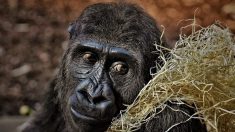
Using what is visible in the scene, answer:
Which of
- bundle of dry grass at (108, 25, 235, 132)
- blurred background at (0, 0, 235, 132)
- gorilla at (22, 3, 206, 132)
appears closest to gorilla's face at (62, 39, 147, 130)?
gorilla at (22, 3, 206, 132)

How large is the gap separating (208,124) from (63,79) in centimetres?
150

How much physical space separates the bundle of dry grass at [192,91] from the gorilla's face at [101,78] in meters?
0.14

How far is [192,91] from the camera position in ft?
22.2

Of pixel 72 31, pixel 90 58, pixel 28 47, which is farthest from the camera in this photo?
pixel 28 47

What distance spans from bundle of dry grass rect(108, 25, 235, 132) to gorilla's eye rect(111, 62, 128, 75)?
26cm

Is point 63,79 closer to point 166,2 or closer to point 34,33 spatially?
point 166,2

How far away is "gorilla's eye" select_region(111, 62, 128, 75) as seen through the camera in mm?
6876

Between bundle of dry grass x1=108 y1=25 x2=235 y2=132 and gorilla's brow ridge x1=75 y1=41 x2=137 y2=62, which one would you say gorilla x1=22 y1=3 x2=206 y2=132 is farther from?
bundle of dry grass x1=108 y1=25 x2=235 y2=132

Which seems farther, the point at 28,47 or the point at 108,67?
the point at 28,47

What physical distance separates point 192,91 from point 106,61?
2.68ft

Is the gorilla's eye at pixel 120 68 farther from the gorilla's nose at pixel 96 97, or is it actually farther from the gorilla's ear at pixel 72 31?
the gorilla's ear at pixel 72 31

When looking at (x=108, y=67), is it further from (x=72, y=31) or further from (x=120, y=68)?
(x=72, y=31)

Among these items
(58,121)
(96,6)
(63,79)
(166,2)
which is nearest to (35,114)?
(58,121)

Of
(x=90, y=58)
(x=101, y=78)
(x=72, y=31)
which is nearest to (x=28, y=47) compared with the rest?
(x=72, y=31)
